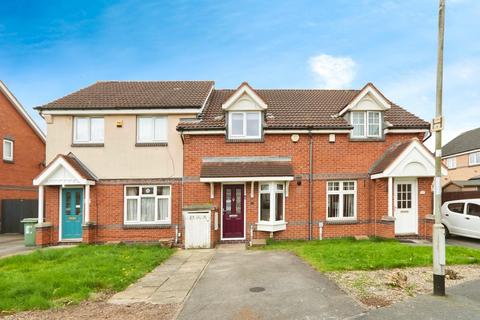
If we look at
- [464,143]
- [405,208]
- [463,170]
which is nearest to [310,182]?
[405,208]

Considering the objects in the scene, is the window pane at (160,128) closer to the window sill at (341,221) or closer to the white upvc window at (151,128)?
the white upvc window at (151,128)

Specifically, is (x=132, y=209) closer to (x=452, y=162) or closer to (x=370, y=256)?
(x=370, y=256)

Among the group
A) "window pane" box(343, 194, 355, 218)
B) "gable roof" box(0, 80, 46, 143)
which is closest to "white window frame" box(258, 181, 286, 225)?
"window pane" box(343, 194, 355, 218)

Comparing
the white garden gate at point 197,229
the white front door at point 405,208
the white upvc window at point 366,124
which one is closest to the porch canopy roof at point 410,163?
the white front door at point 405,208

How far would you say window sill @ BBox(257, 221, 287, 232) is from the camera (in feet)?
43.8

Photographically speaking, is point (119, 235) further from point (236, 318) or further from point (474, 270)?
point (474, 270)

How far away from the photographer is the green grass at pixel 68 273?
658 centimetres

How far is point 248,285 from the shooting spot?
735 centimetres

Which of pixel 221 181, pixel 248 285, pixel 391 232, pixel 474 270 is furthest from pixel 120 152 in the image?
pixel 474 270

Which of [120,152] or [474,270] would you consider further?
[120,152]

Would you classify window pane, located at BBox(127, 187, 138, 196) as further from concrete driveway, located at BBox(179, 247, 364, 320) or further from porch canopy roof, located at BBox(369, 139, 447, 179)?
porch canopy roof, located at BBox(369, 139, 447, 179)

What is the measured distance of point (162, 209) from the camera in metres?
14.3

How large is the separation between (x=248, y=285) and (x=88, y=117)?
453 inches

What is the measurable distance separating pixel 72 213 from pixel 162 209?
411 cm
